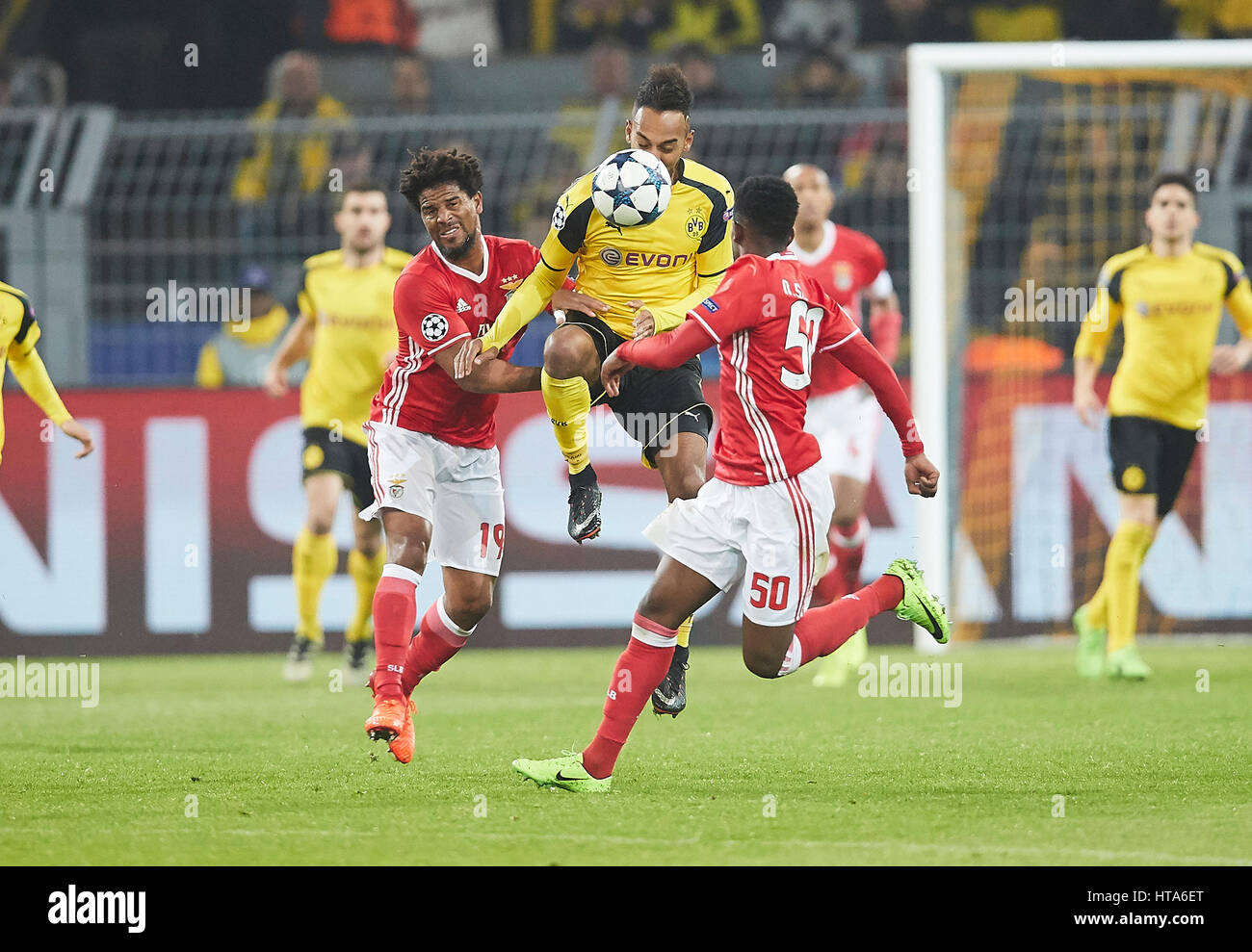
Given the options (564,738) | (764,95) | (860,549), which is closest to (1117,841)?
(564,738)

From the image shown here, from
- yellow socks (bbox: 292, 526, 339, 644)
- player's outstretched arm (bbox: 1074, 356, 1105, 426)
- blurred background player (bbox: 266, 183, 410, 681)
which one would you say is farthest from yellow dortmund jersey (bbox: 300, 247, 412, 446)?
player's outstretched arm (bbox: 1074, 356, 1105, 426)

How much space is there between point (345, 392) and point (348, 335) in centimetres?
31

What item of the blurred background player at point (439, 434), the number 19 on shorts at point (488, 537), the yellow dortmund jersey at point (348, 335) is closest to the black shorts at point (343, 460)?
the yellow dortmund jersey at point (348, 335)

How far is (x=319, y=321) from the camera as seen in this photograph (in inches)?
386

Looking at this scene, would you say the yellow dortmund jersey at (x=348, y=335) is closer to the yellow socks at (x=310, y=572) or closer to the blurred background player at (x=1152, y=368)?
the yellow socks at (x=310, y=572)

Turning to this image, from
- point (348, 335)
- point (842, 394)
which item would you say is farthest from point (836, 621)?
point (348, 335)

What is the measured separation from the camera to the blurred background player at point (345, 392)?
9.54 metres

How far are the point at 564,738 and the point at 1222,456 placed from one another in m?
5.10

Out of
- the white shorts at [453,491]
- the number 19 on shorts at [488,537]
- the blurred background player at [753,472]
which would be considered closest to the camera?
the blurred background player at [753,472]

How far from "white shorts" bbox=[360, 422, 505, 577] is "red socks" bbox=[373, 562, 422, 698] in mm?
258

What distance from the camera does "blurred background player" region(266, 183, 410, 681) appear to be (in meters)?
9.54

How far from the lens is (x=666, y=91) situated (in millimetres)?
6355

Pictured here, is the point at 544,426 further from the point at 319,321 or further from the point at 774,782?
the point at 774,782

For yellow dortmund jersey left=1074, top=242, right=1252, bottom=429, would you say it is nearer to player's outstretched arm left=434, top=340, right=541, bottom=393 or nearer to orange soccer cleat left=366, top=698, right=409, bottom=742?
player's outstretched arm left=434, top=340, right=541, bottom=393
